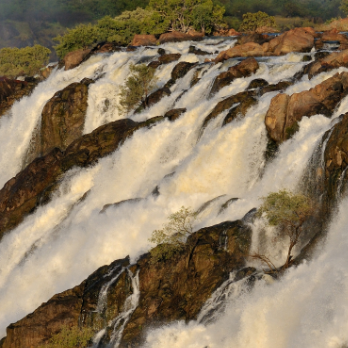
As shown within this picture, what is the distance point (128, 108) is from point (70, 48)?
4007 centimetres

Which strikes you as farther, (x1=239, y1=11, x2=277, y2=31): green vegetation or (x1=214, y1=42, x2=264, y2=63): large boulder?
(x1=239, y1=11, x2=277, y2=31): green vegetation

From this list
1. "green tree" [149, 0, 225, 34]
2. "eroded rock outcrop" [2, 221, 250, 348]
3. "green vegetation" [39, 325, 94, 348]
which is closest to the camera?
"green vegetation" [39, 325, 94, 348]

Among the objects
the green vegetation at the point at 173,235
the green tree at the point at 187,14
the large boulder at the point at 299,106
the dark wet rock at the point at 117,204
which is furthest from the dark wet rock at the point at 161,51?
the green vegetation at the point at 173,235

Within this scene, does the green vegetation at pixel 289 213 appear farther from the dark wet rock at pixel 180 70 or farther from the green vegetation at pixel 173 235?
the dark wet rock at pixel 180 70

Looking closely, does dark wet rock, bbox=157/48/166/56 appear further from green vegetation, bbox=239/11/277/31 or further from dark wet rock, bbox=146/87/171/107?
green vegetation, bbox=239/11/277/31

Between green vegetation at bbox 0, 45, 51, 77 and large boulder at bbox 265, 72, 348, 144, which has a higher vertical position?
green vegetation at bbox 0, 45, 51, 77

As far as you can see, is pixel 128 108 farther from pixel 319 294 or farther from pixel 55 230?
pixel 319 294

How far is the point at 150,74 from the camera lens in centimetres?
4484

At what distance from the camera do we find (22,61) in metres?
83.6

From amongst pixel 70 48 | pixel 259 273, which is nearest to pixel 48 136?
pixel 259 273

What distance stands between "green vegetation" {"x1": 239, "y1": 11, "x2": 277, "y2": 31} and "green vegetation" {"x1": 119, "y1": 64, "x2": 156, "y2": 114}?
4184 centimetres

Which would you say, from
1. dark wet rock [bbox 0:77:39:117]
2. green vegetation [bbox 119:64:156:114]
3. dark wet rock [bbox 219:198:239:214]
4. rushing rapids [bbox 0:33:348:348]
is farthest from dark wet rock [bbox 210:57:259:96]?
dark wet rock [bbox 0:77:39:117]

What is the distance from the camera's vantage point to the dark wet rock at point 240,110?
32031 mm

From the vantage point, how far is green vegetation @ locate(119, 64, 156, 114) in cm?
4381
